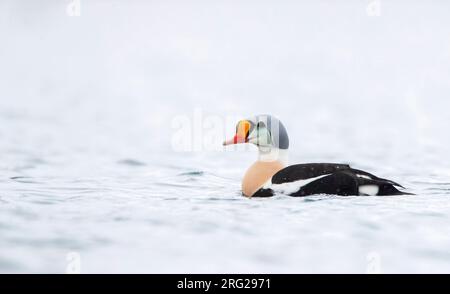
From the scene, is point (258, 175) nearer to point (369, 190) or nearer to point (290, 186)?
point (290, 186)

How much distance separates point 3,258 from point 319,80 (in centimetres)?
2144

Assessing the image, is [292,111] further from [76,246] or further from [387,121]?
[76,246]

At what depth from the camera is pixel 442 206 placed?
7.81 m

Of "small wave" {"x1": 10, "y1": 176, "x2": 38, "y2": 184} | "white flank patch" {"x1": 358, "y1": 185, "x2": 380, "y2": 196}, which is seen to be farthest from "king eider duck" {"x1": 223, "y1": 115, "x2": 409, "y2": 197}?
"small wave" {"x1": 10, "y1": 176, "x2": 38, "y2": 184}

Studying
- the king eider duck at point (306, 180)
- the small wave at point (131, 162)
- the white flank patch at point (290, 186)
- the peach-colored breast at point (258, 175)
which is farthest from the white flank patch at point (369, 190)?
the small wave at point (131, 162)

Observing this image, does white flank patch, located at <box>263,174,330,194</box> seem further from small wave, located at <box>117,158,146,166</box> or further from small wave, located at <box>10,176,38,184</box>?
small wave, located at <box>117,158,146,166</box>

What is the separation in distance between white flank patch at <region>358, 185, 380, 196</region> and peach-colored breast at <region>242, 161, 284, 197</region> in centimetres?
93

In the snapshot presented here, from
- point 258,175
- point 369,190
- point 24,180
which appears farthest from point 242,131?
point 24,180

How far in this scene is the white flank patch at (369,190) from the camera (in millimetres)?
7984

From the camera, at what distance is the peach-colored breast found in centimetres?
839

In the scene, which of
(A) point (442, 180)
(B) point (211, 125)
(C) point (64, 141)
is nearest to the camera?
(A) point (442, 180)

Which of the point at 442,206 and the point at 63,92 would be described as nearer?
the point at 442,206

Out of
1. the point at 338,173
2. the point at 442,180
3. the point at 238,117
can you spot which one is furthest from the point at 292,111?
the point at 338,173

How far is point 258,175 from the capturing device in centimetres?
844
